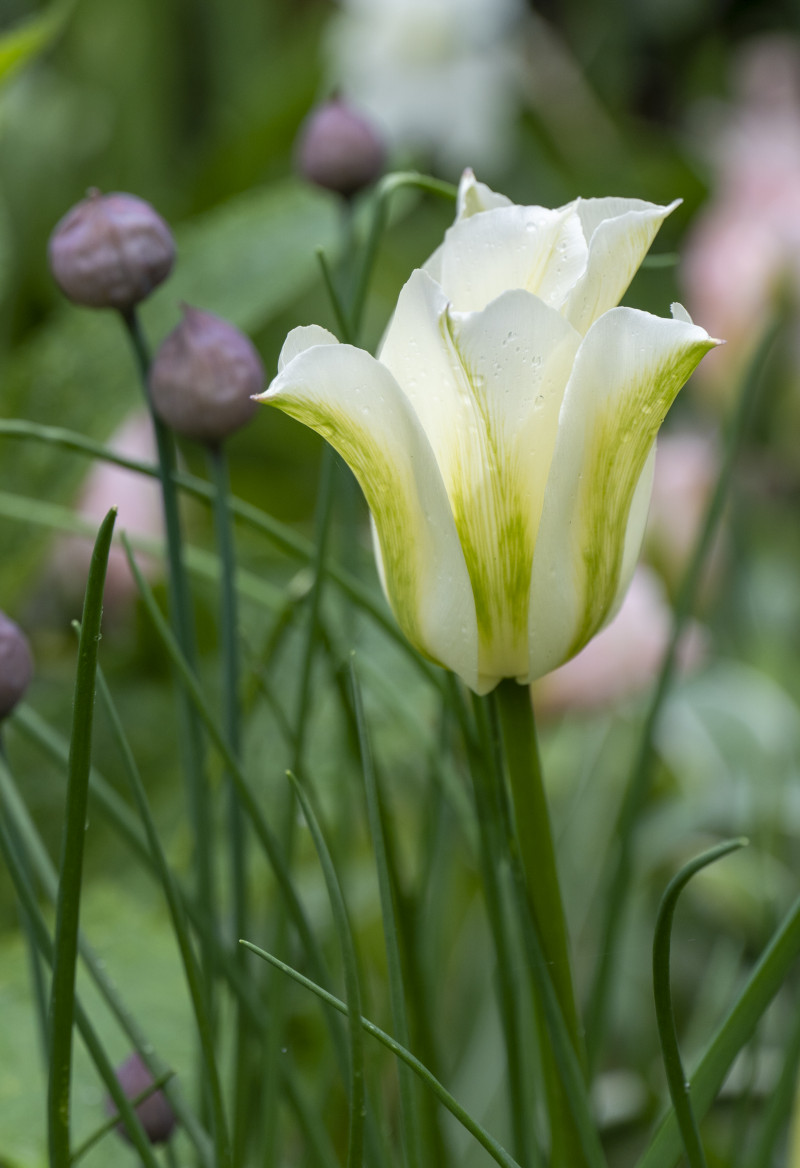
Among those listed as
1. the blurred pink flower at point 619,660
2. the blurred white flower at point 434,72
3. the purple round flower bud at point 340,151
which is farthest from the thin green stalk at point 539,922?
the blurred white flower at point 434,72

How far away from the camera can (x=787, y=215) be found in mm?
622

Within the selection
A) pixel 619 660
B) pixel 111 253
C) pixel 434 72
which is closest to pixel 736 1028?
pixel 111 253

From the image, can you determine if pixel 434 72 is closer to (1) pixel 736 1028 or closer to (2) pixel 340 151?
(2) pixel 340 151

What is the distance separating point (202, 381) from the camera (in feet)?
0.53

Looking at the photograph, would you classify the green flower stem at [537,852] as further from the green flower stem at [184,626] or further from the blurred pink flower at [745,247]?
the blurred pink flower at [745,247]

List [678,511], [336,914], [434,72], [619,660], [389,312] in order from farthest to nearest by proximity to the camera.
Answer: [434,72], [389,312], [678,511], [619,660], [336,914]

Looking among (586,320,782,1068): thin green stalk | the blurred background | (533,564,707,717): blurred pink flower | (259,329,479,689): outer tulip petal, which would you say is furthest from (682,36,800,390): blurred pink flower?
(259,329,479,689): outer tulip petal

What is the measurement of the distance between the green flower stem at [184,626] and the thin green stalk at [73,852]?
37mm

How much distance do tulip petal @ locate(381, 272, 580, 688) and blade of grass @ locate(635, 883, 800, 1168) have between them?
4 centimetres

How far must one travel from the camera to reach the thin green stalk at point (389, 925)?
135 millimetres

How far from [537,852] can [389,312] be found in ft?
1.86

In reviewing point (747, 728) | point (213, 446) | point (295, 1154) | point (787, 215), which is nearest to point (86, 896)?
point (295, 1154)

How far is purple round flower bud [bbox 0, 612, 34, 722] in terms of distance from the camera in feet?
0.49

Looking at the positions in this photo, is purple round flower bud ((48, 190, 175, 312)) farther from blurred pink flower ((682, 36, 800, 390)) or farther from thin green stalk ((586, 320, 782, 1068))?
blurred pink flower ((682, 36, 800, 390))
